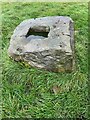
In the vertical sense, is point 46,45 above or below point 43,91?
above

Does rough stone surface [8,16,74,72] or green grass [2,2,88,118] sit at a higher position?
rough stone surface [8,16,74,72]

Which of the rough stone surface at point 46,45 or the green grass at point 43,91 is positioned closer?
the green grass at point 43,91

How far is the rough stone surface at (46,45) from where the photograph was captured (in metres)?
3.79

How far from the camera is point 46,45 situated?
3.85 m

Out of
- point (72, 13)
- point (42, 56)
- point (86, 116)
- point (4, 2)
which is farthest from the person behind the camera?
point (4, 2)

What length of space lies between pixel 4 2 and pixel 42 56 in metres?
2.18

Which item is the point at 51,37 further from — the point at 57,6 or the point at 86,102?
the point at 57,6

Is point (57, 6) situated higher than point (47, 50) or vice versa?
point (57, 6)

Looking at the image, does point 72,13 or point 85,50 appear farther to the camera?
point 72,13

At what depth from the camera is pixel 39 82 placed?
3.88 meters

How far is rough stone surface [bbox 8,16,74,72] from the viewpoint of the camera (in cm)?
379

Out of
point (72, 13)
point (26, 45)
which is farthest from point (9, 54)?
point (72, 13)

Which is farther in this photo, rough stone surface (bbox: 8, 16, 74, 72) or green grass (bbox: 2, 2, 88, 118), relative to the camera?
rough stone surface (bbox: 8, 16, 74, 72)

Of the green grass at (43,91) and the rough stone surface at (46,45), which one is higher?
the rough stone surface at (46,45)
